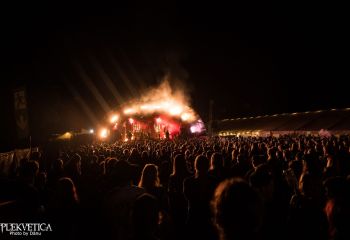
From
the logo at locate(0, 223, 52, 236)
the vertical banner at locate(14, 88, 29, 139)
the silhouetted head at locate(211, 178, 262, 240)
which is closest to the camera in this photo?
the silhouetted head at locate(211, 178, 262, 240)

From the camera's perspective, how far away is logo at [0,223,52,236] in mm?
2680

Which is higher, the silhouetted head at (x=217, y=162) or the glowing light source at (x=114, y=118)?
the glowing light source at (x=114, y=118)

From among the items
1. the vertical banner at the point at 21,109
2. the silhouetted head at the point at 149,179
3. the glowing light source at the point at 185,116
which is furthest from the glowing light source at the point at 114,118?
the silhouetted head at the point at 149,179

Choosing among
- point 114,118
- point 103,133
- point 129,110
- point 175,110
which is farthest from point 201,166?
point 103,133

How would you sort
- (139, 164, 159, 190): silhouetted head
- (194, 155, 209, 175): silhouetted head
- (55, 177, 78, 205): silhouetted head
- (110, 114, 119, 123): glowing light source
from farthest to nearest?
(110, 114, 119, 123): glowing light source
(194, 155, 209, 175): silhouetted head
(139, 164, 159, 190): silhouetted head
(55, 177, 78, 205): silhouetted head

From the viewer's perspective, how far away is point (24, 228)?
110 inches

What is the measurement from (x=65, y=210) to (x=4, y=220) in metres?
0.86

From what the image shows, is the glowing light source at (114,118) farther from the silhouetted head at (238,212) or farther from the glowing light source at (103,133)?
the silhouetted head at (238,212)

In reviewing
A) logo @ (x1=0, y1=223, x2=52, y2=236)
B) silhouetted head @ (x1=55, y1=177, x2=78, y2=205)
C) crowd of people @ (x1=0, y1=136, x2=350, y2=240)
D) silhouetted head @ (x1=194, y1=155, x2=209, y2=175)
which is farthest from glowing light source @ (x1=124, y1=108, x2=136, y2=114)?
logo @ (x1=0, y1=223, x2=52, y2=236)

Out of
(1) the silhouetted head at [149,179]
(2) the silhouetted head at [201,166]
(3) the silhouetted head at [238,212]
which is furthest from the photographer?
(2) the silhouetted head at [201,166]

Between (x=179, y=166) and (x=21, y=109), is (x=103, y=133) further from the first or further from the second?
(x=179, y=166)

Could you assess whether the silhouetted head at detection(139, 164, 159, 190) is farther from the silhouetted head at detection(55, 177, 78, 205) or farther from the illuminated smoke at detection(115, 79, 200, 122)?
the illuminated smoke at detection(115, 79, 200, 122)

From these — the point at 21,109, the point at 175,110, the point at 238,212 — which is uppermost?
the point at 175,110

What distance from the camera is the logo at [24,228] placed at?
2.68m
